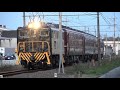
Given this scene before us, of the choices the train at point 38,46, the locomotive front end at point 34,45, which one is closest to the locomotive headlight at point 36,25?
the locomotive front end at point 34,45

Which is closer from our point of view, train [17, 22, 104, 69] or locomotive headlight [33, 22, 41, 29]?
train [17, 22, 104, 69]

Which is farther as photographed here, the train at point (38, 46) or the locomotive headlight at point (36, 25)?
the locomotive headlight at point (36, 25)

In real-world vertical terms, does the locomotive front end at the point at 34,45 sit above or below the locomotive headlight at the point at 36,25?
below

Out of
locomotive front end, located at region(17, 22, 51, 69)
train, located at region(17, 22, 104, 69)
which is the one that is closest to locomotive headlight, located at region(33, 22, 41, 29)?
locomotive front end, located at region(17, 22, 51, 69)

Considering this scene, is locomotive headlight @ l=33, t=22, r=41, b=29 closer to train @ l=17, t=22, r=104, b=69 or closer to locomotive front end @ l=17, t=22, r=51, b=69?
locomotive front end @ l=17, t=22, r=51, b=69

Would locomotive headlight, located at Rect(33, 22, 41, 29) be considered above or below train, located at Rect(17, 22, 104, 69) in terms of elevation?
above

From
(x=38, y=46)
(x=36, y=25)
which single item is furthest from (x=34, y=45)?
(x=36, y=25)

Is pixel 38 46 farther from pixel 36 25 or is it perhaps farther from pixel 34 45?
pixel 36 25

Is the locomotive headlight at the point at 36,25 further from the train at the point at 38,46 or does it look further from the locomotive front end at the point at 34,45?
the train at the point at 38,46
